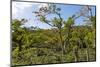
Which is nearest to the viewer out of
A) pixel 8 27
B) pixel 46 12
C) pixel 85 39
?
pixel 8 27

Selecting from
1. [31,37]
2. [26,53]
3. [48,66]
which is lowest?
[48,66]

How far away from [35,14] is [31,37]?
30 centimetres

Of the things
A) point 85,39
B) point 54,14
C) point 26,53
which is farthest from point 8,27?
point 85,39

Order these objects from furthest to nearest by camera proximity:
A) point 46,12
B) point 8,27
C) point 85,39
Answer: point 85,39 < point 46,12 < point 8,27

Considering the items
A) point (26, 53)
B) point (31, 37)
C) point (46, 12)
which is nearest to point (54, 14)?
point (46, 12)

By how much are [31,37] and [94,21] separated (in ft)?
3.10

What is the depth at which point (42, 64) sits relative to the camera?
9.59 ft

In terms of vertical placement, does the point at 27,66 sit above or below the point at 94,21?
below

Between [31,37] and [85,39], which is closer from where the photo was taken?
[31,37]

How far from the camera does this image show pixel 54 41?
3.00 metres

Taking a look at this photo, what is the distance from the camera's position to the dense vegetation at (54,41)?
9.28 ft

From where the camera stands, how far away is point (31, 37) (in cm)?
289

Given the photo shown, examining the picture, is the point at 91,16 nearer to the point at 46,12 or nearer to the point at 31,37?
the point at 46,12

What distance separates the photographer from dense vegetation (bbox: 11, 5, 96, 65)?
9.28 ft
